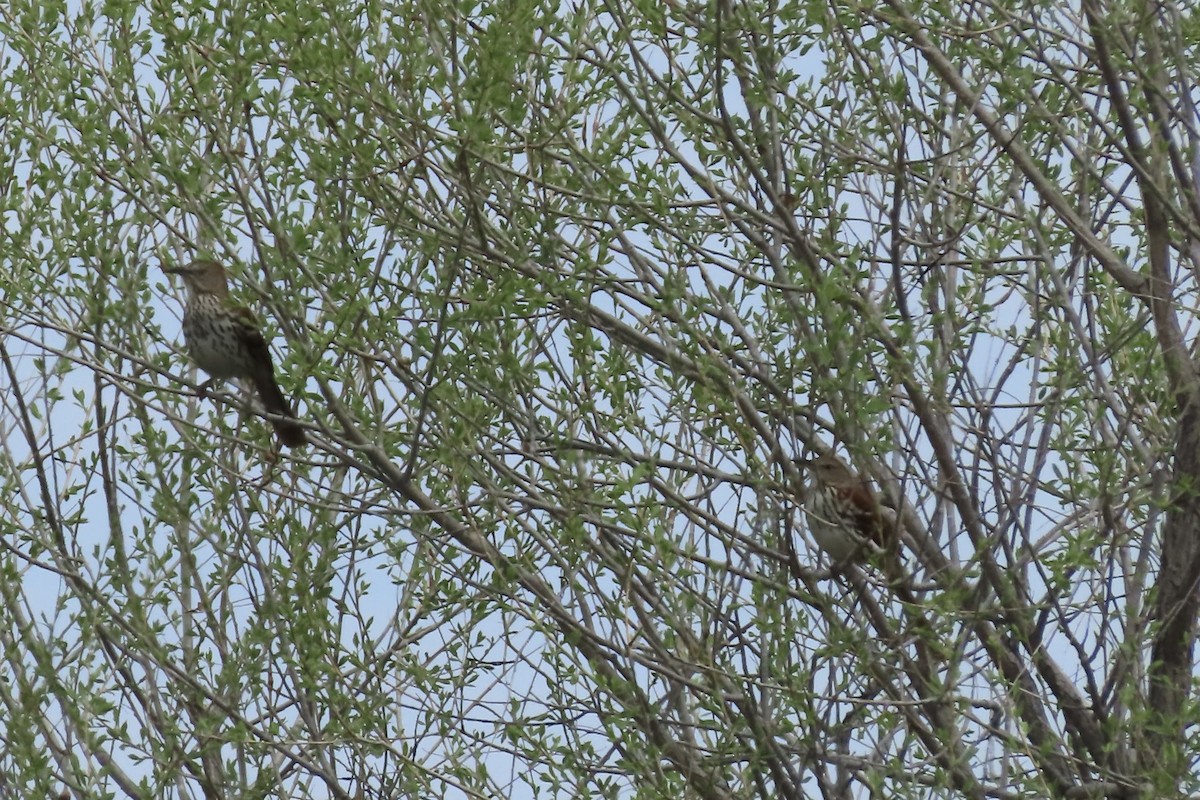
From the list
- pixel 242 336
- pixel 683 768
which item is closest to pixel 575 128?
pixel 242 336

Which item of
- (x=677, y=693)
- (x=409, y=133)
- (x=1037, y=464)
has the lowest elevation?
(x=677, y=693)

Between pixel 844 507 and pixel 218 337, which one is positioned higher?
pixel 218 337

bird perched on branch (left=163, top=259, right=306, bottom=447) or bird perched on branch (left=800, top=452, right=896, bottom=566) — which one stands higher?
bird perched on branch (left=163, top=259, right=306, bottom=447)

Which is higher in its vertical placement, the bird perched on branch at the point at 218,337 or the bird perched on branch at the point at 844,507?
the bird perched on branch at the point at 218,337

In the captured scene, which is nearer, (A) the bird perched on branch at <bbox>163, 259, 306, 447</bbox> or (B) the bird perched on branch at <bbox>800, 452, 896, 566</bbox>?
(B) the bird perched on branch at <bbox>800, 452, 896, 566</bbox>

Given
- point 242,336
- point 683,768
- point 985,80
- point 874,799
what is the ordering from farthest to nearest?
1. point 242,336
2. point 985,80
3. point 683,768
4. point 874,799

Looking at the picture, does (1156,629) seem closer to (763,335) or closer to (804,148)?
(763,335)

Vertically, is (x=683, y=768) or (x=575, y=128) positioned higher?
(x=575, y=128)

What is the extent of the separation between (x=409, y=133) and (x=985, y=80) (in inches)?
81.5

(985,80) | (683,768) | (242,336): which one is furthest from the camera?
(242,336)

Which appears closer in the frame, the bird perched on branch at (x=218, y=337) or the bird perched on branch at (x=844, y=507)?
the bird perched on branch at (x=844, y=507)

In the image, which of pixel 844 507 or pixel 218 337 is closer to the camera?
pixel 844 507

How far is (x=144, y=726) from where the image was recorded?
5.95 m

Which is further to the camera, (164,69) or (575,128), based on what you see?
(575,128)
